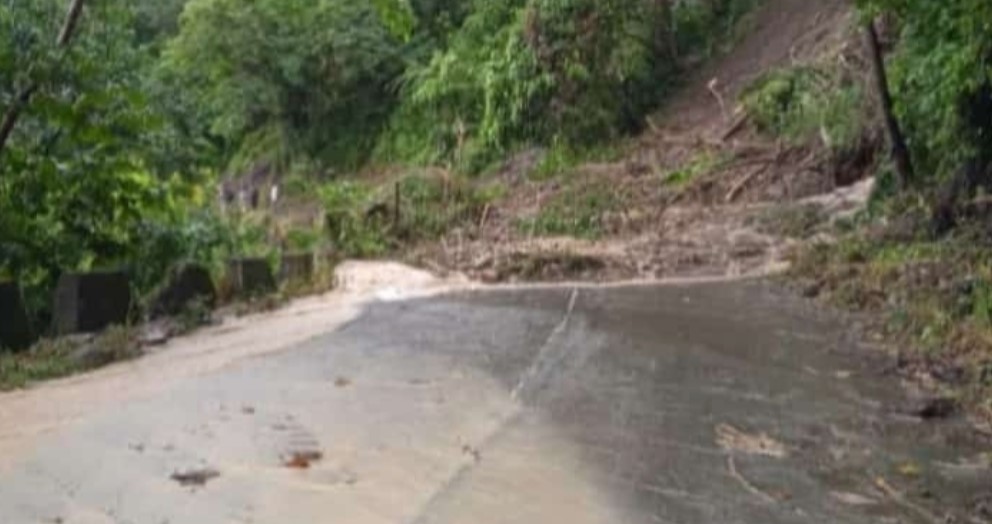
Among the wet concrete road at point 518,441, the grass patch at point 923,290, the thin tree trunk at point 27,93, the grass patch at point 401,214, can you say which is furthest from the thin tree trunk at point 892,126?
the thin tree trunk at point 27,93

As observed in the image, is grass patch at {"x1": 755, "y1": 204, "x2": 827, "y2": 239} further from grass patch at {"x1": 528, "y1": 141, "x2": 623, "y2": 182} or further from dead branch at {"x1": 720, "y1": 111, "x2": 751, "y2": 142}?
grass patch at {"x1": 528, "y1": 141, "x2": 623, "y2": 182}

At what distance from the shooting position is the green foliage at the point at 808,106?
1852cm

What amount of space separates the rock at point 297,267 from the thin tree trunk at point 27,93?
3775 millimetres

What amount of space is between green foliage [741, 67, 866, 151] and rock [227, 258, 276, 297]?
8.75 metres

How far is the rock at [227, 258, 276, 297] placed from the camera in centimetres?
1351

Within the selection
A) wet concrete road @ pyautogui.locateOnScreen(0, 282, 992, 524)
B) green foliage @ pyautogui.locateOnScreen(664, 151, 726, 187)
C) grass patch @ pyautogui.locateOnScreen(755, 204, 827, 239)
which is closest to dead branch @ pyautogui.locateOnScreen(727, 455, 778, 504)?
wet concrete road @ pyautogui.locateOnScreen(0, 282, 992, 524)

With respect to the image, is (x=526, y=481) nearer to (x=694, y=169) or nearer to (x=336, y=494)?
(x=336, y=494)

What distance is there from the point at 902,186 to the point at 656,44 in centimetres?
1190

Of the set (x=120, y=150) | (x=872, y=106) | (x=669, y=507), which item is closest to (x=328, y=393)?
(x=669, y=507)

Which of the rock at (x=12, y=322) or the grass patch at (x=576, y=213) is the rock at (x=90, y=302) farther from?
the grass patch at (x=576, y=213)

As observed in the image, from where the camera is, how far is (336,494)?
5945 mm

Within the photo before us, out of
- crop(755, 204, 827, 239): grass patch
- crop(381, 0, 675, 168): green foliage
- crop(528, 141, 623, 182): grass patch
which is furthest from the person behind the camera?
crop(381, 0, 675, 168): green foliage

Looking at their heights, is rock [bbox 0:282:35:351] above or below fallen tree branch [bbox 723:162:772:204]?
below

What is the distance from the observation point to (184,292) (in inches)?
486
